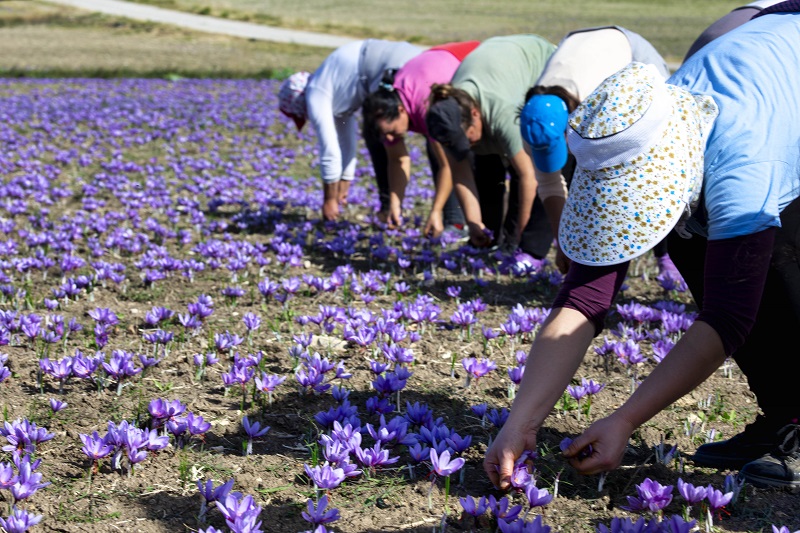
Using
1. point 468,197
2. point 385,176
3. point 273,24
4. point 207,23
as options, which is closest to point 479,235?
point 468,197

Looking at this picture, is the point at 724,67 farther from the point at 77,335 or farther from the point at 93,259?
the point at 93,259

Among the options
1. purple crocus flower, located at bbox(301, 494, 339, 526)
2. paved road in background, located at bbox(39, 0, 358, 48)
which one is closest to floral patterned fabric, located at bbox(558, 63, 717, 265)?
purple crocus flower, located at bbox(301, 494, 339, 526)

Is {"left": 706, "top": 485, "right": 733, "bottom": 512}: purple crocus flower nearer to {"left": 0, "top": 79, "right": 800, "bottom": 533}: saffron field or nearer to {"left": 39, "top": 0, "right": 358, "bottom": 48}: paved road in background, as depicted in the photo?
{"left": 0, "top": 79, "right": 800, "bottom": 533}: saffron field

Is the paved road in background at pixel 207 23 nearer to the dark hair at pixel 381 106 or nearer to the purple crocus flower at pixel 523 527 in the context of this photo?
the dark hair at pixel 381 106

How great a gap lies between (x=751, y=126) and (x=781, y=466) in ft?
3.70

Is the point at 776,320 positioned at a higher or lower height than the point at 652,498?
higher

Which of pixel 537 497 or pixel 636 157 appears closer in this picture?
pixel 636 157

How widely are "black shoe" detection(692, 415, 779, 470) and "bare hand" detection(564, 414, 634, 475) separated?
31.3 inches

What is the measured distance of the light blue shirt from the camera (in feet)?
7.50

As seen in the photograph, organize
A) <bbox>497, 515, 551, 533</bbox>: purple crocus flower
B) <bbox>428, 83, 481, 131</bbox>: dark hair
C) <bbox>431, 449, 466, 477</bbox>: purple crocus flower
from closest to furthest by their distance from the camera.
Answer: <bbox>497, 515, 551, 533</bbox>: purple crocus flower
<bbox>431, 449, 466, 477</bbox>: purple crocus flower
<bbox>428, 83, 481, 131</bbox>: dark hair

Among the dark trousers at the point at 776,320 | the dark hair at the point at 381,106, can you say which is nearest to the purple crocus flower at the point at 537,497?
the dark trousers at the point at 776,320

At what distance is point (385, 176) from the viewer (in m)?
8.08

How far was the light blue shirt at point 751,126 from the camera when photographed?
2.29 m

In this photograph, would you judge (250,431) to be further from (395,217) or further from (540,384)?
(395,217)
